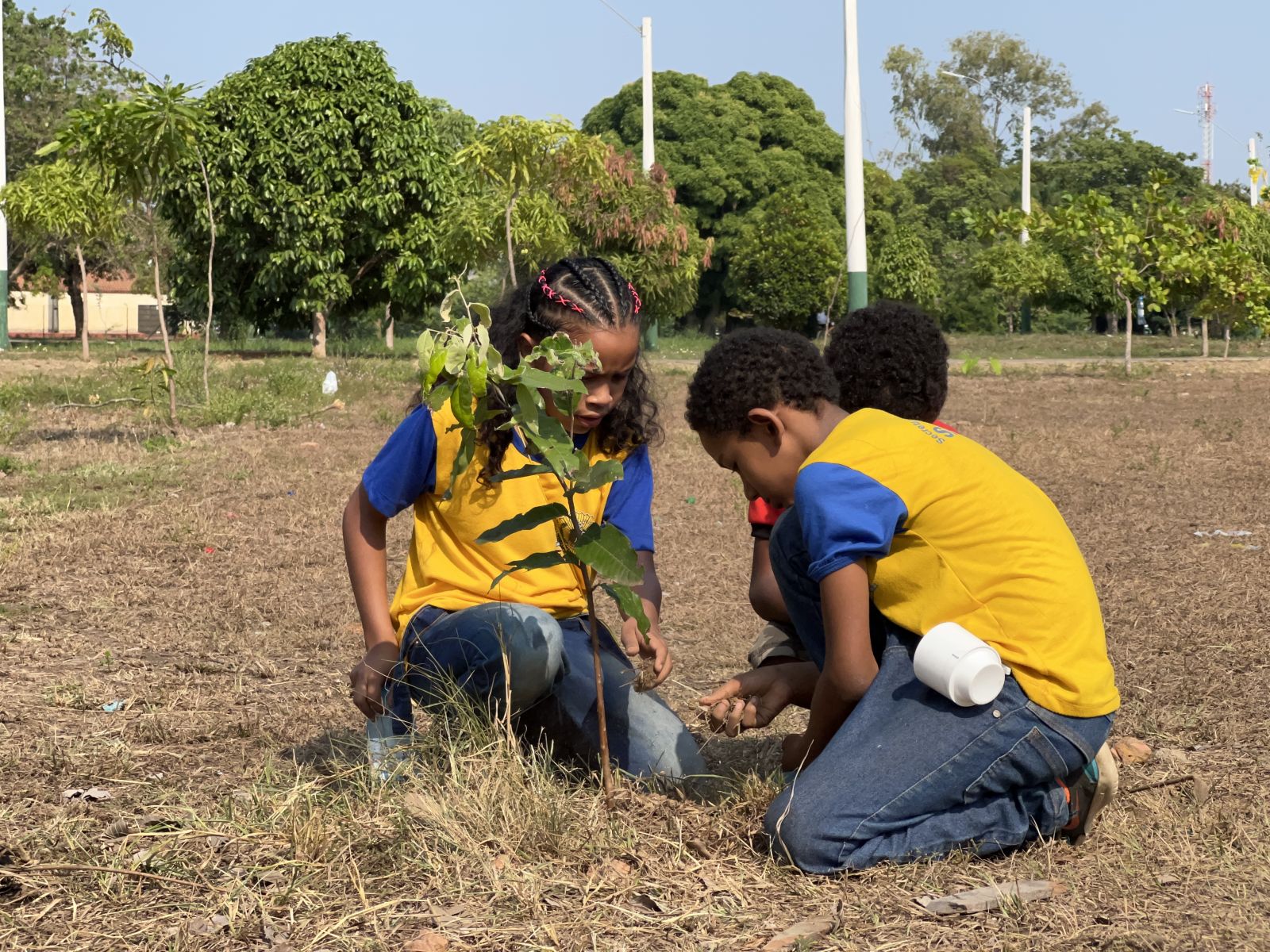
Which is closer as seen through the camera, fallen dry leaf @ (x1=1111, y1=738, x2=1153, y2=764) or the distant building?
fallen dry leaf @ (x1=1111, y1=738, x2=1153, y2=764)

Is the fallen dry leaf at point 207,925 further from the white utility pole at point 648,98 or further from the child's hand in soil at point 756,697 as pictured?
the white utility pole at point 648,98

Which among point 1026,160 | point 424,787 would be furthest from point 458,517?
point 1026,160

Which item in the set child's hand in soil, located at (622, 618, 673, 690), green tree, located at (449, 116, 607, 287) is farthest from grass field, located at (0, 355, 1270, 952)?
green tree, located at (449, 116, 607, 287)

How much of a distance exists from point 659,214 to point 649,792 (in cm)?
2026

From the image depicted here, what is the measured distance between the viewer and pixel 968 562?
2641 mm

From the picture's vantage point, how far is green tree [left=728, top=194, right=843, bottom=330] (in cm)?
3147

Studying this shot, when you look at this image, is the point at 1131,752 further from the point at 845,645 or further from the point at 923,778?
the point at 845,645

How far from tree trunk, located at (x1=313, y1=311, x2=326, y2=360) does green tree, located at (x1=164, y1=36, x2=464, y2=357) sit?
0.02 meters

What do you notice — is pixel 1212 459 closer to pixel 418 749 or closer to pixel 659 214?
pixel 418 749

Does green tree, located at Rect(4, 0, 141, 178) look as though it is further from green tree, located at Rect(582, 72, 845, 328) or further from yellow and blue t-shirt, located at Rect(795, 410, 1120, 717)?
yellow and blue t-shirt, located at Rect(795, 410, 1120, 717)

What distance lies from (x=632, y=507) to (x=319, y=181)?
18416mm

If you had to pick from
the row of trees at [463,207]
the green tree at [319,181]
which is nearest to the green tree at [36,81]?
the row of trees at [463,207]

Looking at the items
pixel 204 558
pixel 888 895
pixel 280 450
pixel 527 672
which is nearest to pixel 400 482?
pixel 527 672

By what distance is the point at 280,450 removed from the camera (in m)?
9.69
